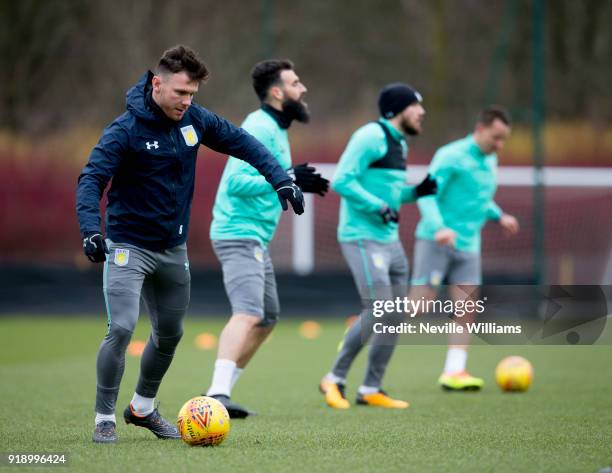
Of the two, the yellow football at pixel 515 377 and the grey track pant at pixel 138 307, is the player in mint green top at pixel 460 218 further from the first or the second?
the grey track pant at pixel 138 307

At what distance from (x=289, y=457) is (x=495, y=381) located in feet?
15.4

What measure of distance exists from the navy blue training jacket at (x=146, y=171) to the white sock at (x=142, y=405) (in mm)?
934

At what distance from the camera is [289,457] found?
5660 millimetres

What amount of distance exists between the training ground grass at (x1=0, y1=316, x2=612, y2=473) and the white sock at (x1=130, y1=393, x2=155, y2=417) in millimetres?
157

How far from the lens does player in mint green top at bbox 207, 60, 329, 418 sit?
7484 mm

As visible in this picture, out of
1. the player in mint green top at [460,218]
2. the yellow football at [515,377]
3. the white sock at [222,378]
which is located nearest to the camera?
the white sock at [222,378]

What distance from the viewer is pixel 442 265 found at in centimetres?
977

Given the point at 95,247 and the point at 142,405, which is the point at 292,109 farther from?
the point at 95,247

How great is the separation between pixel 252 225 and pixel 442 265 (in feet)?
8.55

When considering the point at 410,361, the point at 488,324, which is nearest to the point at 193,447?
the point at 488,324

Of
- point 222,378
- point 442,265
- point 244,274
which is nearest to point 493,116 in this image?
point 442,265

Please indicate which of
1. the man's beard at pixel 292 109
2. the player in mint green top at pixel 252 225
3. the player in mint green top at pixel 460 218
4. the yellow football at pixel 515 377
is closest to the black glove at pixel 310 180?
the player in mint green top at pixel 252 225

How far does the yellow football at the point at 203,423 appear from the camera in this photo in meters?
5.98

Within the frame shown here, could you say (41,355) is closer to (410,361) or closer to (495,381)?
(410,361)
